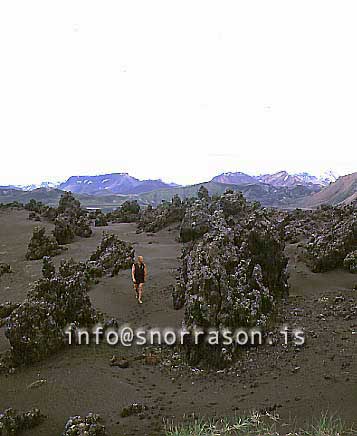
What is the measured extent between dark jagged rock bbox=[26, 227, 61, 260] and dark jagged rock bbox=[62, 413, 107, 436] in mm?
12394

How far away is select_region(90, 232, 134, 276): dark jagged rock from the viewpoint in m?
13.6

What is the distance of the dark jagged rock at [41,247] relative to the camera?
56.7 feet

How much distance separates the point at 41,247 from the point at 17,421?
12.4 m

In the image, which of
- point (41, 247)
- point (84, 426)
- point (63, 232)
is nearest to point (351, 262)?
point (84, 426)

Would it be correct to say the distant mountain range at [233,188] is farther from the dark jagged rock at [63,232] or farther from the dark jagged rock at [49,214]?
the dark jagged rock at [63,232]

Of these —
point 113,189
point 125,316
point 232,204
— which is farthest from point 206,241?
point 113,189

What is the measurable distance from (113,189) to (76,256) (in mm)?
124677

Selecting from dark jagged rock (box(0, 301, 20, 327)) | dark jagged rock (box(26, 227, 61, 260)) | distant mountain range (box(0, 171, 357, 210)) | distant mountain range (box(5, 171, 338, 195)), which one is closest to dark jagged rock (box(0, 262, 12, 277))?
dark jagged rock (box(26, 227, 61, 260))

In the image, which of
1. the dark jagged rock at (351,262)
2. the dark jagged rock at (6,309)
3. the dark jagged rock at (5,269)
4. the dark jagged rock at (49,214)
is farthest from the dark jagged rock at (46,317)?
the dark jagged rock at (49,214)

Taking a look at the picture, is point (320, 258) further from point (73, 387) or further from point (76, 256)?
point (76, 256)

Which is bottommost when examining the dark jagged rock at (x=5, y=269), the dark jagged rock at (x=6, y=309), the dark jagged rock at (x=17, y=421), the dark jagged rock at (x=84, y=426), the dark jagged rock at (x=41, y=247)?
the dark jagged rock at (x=17, y=421)

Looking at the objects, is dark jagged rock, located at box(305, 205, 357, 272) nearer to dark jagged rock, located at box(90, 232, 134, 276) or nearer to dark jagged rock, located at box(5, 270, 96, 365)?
dark jagged rock, located at box(90, 232, 134, 276)

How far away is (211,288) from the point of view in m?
7.86

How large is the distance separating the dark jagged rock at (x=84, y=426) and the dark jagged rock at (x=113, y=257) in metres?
7.69
